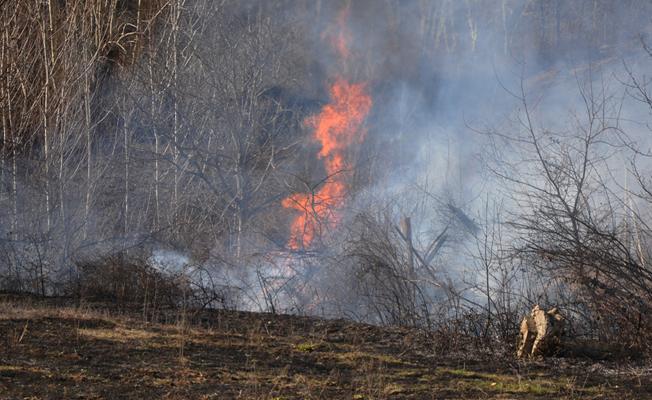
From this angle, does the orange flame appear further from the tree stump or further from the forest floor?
the tree stump

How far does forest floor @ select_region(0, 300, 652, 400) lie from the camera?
4.84m

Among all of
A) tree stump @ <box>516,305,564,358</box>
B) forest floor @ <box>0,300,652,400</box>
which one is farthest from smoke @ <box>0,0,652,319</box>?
forest floor @ <box>0,300,652,400</box>

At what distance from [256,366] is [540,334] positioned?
239cm

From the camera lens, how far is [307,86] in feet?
81.1

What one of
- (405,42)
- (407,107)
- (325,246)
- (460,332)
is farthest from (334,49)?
(460,332)

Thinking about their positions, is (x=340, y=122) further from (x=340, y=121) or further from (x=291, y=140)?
(x=291, y=140)

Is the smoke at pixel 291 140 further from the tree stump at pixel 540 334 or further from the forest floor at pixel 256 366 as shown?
the forest floor at pixel 256 366

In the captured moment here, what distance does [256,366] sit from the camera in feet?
18.4

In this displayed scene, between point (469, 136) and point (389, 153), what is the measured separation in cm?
240

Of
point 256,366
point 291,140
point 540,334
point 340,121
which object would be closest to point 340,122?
point 340,121

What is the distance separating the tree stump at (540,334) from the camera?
6.38m

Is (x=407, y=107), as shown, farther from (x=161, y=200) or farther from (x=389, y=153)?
(x=161, y=200)

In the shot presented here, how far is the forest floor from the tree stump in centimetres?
16

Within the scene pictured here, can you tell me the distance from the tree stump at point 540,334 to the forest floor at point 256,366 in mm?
160
